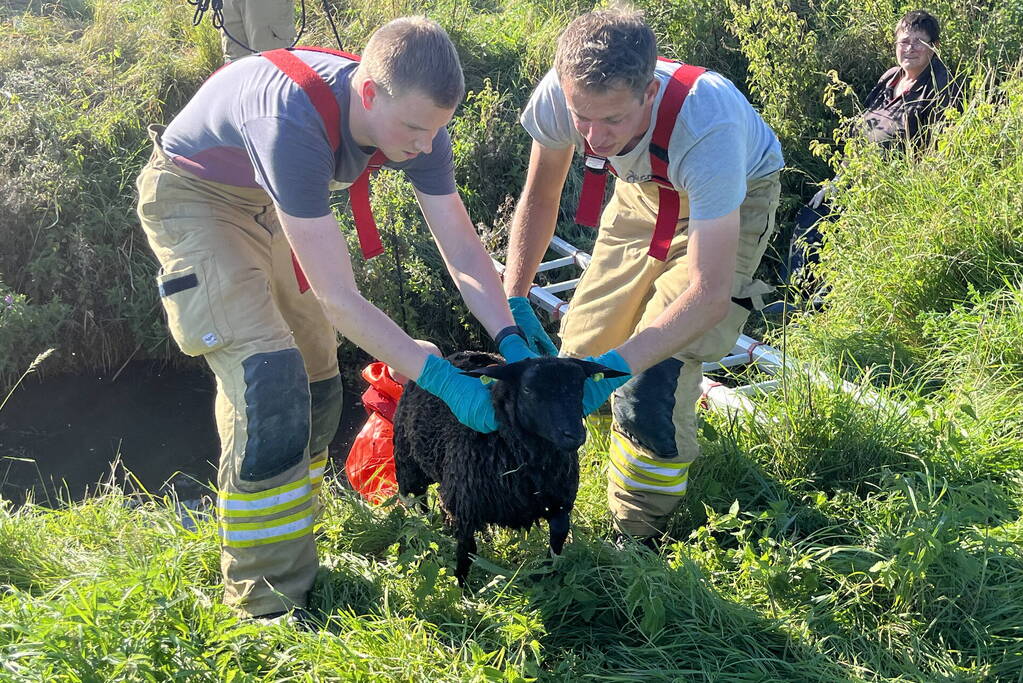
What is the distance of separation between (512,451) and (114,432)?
4.25 m

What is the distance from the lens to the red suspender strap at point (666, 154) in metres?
Answer: 3.33

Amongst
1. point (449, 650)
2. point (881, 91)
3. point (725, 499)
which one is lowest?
point (725, 499)

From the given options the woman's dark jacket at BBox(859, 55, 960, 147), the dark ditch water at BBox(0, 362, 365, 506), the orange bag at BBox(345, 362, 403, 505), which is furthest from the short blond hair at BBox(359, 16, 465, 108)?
the woman's dark jacket at BBox(859, 55, 960, 147)

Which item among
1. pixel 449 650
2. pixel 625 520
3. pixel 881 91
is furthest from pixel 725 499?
pixel 881 91

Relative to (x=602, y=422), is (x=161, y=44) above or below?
above

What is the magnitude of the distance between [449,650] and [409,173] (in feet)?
6.05

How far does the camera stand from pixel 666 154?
3396mm

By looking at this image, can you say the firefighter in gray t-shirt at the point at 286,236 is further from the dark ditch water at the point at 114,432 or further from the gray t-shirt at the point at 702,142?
the dark ditch water at the point at 114,432

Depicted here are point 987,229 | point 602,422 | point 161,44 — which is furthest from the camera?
point 161,44

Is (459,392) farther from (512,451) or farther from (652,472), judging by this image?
(652,472)

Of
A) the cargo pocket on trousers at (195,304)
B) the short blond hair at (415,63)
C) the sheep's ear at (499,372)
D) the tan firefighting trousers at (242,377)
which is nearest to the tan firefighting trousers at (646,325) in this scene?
the sheep's ear at (499,372)

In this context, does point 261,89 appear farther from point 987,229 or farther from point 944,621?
point 987,229

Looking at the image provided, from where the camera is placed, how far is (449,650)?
2.99 m

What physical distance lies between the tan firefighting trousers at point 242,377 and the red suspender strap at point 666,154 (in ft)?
4.91
